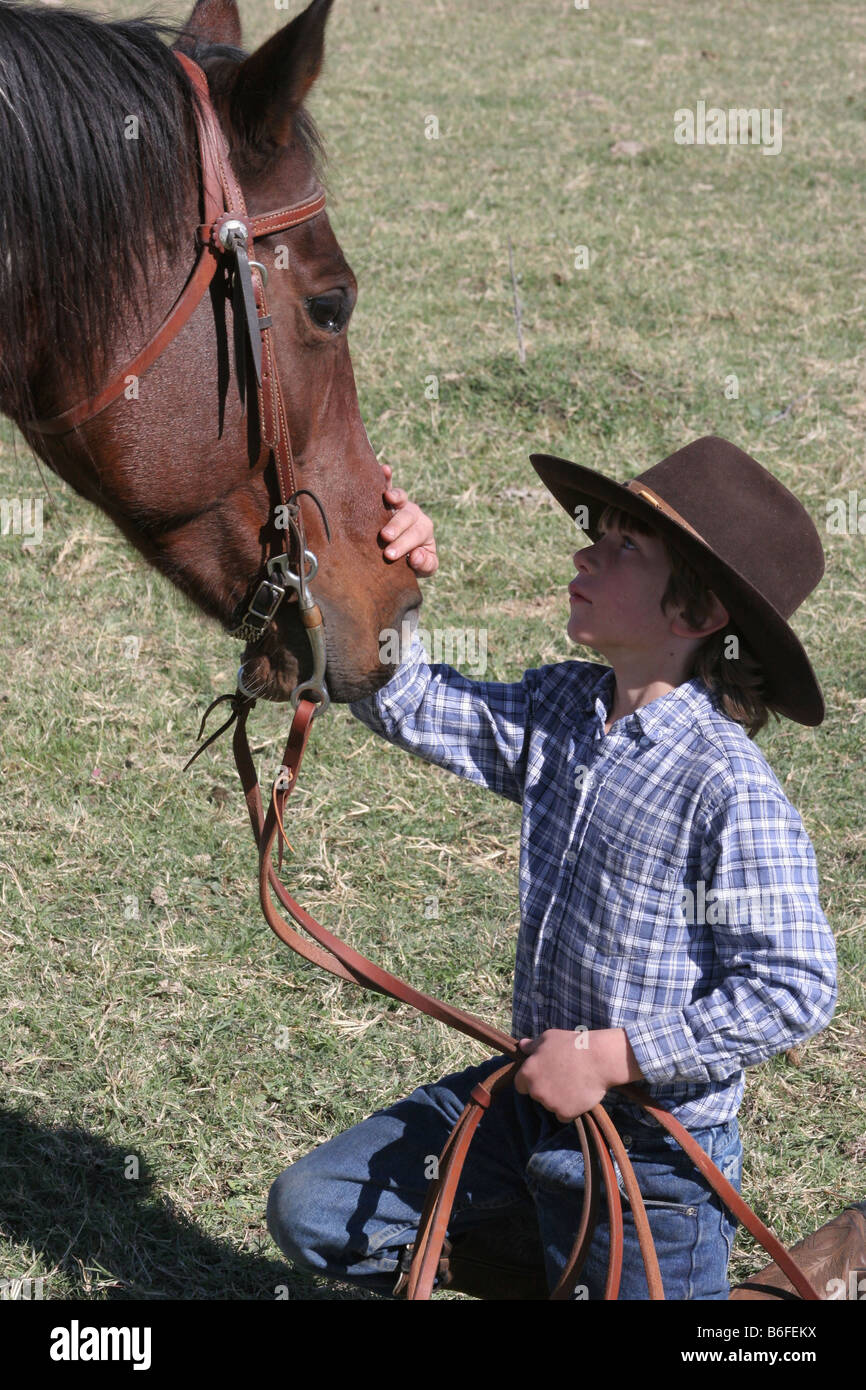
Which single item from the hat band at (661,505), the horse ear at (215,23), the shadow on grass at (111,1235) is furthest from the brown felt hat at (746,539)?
the shadow on grass at (111,1235)

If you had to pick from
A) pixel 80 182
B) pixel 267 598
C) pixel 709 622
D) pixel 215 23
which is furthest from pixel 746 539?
pixel 215 23

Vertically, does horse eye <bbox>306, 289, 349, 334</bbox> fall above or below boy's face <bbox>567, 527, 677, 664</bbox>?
above

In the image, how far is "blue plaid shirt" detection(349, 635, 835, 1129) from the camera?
1979 mm

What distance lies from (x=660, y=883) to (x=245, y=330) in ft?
3.65

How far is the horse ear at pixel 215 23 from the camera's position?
2.35 meters

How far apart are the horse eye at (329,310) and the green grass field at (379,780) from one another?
189cm

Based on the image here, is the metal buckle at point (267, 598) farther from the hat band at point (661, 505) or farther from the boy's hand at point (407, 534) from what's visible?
the hat band at point (661, 505)

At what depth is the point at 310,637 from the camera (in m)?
2.28

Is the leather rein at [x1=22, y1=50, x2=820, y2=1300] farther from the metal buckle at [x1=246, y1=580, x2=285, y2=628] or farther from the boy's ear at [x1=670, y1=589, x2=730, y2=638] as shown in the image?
the boy's ear at [x1=670, y1=589, x2=730, y2=638]

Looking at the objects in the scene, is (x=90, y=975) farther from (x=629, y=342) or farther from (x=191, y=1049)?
(x=629, y=342)

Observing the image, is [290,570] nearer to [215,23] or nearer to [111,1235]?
[215,23]

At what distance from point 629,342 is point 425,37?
28.5 ft

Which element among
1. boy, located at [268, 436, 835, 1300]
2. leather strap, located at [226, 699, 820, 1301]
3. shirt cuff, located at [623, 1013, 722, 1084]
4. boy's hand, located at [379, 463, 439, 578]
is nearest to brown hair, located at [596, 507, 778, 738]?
boy, located at [268, 436, 835, 1300]

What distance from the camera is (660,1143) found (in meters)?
2.16
